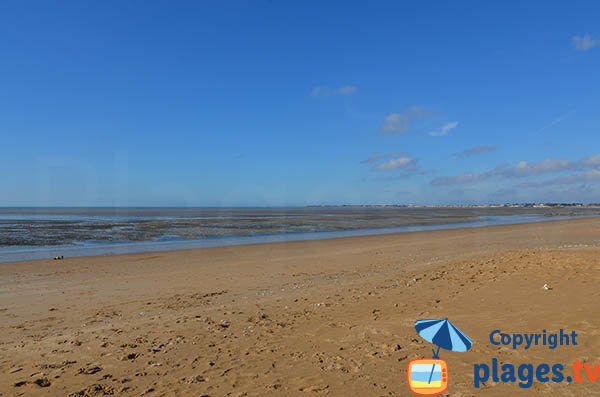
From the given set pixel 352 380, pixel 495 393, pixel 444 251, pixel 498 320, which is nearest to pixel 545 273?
pixel 498 320

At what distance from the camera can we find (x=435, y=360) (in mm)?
5996

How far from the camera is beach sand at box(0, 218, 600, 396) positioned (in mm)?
5566

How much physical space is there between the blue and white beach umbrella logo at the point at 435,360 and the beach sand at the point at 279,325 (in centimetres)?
14

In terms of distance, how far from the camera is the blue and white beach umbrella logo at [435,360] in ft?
17.3

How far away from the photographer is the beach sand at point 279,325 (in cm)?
557

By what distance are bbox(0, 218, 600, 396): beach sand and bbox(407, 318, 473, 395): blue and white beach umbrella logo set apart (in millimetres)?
143

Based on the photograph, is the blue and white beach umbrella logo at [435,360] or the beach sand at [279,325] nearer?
the blue and white beach umbrella logo at [435,360]

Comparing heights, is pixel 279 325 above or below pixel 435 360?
below

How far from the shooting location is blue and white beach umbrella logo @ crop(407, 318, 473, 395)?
529cm

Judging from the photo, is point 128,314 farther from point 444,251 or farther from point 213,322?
point 444,251

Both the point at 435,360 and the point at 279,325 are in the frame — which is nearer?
the point at 435,360

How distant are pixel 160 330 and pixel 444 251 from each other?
18143mm

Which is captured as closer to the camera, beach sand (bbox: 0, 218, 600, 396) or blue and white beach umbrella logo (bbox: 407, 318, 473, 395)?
blue and white beach umbrella logo (bbox: 407, 318, 473, 395)

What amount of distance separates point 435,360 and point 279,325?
3.30 metres
